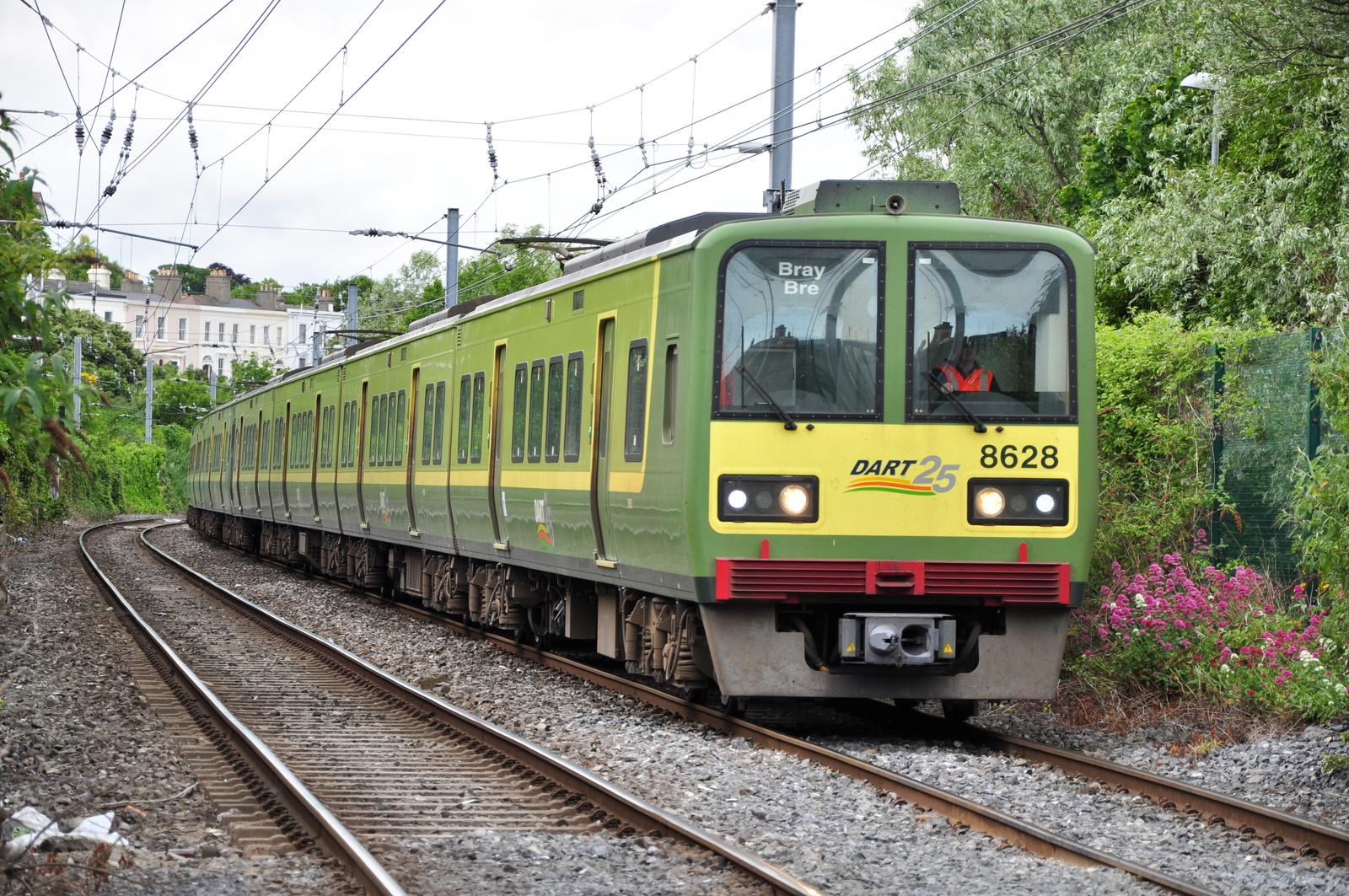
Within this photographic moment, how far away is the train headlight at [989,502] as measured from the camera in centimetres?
923

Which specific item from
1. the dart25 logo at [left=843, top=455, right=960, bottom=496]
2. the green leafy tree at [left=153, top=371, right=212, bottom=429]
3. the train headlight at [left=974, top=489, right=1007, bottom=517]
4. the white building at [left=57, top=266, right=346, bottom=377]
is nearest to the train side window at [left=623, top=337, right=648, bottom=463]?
the dart25 logo at [left=843, top=455, right=960, bottom=496]

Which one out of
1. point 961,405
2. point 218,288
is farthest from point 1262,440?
point 218,288

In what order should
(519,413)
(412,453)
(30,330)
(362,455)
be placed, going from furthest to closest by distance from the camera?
1. (362,455)
2. (412,453)
3. (519,413)
4. (30,330)

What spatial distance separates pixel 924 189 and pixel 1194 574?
3.77 m

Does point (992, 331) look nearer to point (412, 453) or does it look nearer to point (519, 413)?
point (519, 413)

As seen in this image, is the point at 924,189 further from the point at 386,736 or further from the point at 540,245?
the point at 540,245

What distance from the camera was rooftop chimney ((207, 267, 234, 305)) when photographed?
406 ft

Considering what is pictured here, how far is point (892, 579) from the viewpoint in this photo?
9195 millimetres

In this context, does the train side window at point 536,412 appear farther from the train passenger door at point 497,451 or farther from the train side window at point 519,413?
the train passenger door at point 497,451

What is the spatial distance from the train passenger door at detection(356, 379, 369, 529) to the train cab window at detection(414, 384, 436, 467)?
3183 mm

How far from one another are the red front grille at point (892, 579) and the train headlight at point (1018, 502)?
0.80ft

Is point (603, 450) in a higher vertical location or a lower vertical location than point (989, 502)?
higher

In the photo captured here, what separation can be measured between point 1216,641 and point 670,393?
11.9ft

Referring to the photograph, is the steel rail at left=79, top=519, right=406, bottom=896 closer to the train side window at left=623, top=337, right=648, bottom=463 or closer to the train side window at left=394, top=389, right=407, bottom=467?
the train side window at left=623, top=337, right=648, bottom=463
